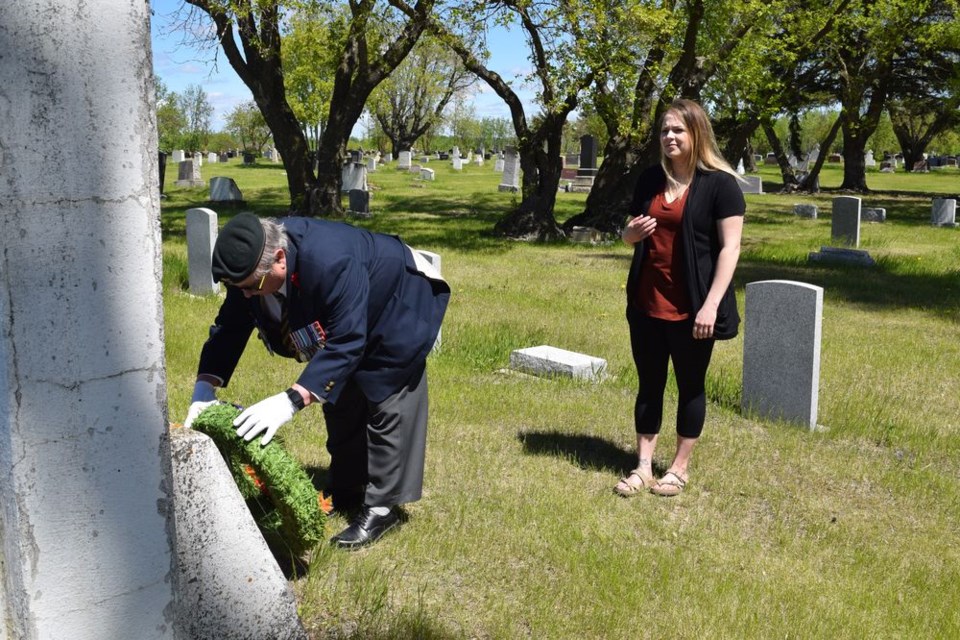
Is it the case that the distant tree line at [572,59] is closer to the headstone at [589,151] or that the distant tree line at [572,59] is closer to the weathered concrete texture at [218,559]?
the headstone at [589,151]

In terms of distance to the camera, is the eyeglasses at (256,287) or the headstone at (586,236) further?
the headstone at (586,236)

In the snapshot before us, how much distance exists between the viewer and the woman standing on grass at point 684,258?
15.8 ft

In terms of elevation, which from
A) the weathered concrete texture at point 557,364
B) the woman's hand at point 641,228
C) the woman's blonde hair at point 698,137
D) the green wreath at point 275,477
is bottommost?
the weathered concrete texture at point 557,364

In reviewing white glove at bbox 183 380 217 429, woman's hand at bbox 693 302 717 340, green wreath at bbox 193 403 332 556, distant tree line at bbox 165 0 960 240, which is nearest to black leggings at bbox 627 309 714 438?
woman's hand at bbox 693 302 717 340

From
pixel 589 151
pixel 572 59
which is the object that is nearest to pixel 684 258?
pixel 572 59

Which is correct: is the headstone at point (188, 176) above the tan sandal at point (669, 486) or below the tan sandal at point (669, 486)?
above

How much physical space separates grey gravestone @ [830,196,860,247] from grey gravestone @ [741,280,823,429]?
11389 millimetres

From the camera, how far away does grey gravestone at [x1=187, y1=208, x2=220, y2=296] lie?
10461mm

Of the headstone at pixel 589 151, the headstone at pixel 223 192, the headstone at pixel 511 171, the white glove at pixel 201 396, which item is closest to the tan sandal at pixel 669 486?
the white glove at pixel 201 396

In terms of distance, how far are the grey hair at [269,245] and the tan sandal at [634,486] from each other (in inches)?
95.5

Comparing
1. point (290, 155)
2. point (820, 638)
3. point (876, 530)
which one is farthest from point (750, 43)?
point (820, 638)

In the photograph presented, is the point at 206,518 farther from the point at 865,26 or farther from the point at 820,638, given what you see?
the point at 865,26

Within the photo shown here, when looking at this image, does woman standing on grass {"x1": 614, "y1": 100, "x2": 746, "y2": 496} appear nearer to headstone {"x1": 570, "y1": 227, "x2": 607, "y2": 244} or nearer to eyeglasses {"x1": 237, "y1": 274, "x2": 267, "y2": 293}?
eyeglasses {"x1": 237, "y1": 274, "x2": 267, "y2": 293}

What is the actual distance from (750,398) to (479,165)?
46.7 metres
